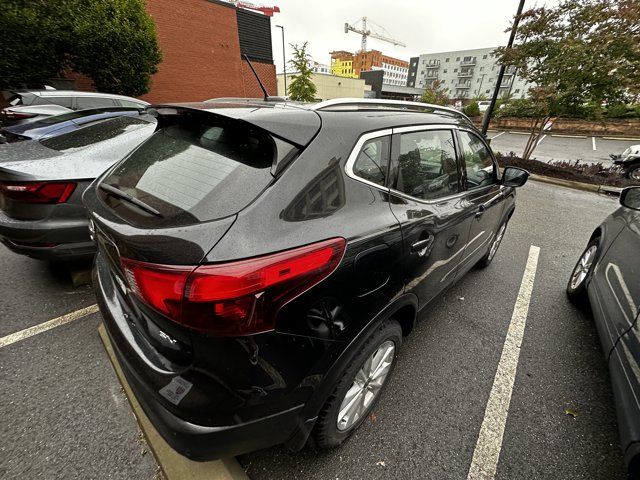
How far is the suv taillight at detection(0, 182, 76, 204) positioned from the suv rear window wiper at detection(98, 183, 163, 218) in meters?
1.11

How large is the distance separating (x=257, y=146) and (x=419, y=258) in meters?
1.09

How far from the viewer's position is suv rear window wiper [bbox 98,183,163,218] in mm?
1162

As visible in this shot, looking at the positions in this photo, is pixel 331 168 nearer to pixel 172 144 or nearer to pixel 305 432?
pixel 172 144

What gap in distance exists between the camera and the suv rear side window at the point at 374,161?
1410 millimetres

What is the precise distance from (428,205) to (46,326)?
10.0 feet

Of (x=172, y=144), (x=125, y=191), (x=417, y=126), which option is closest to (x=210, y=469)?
(x=125, y=191)

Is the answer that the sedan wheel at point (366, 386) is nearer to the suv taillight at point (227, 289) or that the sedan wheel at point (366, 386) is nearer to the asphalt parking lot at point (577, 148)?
the suv taillight at point (227, 289)

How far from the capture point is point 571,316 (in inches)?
110

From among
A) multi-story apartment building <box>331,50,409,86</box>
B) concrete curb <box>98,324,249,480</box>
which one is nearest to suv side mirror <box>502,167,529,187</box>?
concrete curb <box>98,324,249,480</box>

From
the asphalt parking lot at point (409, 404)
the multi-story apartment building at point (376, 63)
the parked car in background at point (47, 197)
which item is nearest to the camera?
the asphalt parking lot at point (409, 404)

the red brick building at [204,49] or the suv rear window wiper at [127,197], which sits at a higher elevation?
the red brick building at [204,49]

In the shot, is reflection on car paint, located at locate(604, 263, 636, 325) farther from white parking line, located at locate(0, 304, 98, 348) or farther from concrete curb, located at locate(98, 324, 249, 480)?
white parking line, located at locate(0, 304, 98, 348)

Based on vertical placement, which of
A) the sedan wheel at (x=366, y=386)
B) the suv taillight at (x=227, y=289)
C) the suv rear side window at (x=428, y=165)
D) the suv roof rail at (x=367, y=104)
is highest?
the suv roof rail at (x=367, y=104)

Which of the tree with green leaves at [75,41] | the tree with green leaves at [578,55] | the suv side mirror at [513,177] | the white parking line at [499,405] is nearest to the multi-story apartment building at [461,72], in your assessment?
the tree with green leaves at [578,55]
